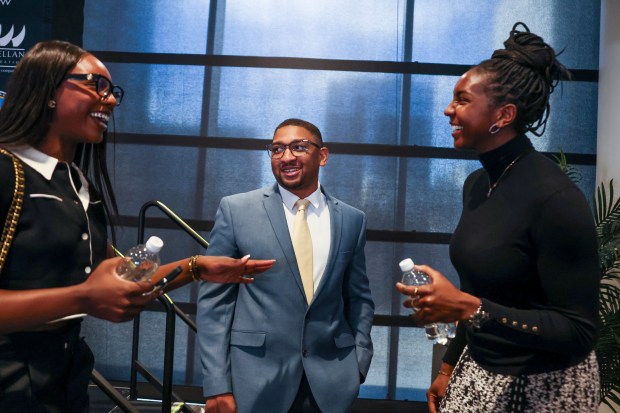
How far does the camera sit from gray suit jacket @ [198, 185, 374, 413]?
3.15 metres

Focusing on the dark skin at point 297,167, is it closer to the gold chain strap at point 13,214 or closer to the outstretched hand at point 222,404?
the outstretched hand at point 222,404

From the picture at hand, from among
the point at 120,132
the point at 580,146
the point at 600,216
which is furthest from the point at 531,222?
the point at 120,132

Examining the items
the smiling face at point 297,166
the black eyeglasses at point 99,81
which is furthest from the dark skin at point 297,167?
the black eyeglasses at point 99,81

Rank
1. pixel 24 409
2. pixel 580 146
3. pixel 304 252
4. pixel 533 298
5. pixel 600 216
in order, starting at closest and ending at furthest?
pixel 24 409 → pixel 533 298 → pixel 304 252 → pixel 600 216 → pixel 580 146

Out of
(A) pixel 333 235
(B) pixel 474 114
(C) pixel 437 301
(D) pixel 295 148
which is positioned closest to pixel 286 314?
(A) pixel 333 235

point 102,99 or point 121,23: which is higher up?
point 121,23

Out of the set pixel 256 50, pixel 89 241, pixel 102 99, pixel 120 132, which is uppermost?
pixel 256 50

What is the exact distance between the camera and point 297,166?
352cm

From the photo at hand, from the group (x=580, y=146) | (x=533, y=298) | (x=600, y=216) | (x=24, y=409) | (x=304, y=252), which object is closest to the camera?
(x=24, y=409)

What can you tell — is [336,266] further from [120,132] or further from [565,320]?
[120,132]

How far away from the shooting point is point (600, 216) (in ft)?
17.1

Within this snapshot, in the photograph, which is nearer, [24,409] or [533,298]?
[24,409]

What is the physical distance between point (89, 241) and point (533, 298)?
121 centimetres

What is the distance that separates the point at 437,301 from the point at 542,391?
44 cm
